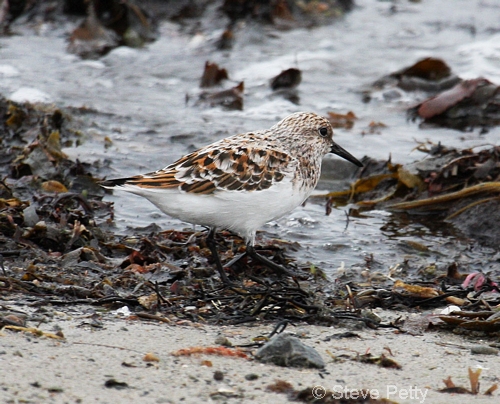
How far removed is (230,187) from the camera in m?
4.34

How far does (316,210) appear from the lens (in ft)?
19.7

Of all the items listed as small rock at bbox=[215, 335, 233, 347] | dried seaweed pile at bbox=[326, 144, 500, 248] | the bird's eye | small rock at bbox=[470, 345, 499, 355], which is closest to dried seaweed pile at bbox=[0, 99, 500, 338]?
dried seaweed pile at bbox=[326, 144, 500, 248]

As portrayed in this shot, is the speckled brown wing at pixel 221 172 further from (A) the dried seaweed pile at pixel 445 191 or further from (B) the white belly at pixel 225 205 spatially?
(A) the dried seaweed pile at pixel 445 191

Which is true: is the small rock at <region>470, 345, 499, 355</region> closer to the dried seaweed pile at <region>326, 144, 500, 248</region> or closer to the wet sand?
the wet sand

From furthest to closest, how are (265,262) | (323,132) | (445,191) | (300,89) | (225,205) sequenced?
(300,89) → (445,191) → (323,132) → (265,262) → (225,205)

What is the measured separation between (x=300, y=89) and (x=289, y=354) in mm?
5941

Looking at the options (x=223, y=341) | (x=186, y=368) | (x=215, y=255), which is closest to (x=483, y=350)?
(x=223, y=341)

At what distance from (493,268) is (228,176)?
1.95m

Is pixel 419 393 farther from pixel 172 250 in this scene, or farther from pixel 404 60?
pixel 404 60

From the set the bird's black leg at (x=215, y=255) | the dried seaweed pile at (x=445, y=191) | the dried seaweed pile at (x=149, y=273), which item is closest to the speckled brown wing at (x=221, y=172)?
the bird's black leg at (x=215, y=255)

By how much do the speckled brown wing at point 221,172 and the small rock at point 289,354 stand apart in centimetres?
135

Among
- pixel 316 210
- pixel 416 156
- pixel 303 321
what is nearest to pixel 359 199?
pixel 316 210

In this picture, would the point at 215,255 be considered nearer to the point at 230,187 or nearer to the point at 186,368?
the point at 230,187

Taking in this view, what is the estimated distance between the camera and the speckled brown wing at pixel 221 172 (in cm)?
432
